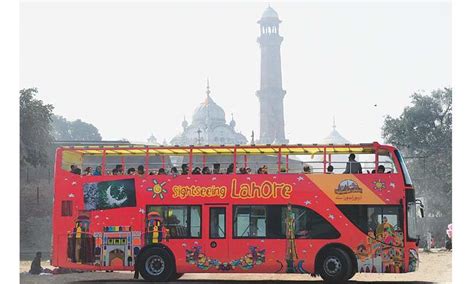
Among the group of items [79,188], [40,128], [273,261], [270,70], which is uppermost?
[270,70]

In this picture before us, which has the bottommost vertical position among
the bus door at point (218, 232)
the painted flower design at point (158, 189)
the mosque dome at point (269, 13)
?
the bus door at point (218, 232)

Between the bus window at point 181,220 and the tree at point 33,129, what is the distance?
27.9 m

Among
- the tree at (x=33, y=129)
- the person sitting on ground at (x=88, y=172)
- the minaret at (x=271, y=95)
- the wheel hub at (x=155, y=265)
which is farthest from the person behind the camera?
the minaret at (x=271, y=95)

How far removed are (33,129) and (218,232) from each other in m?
30.8

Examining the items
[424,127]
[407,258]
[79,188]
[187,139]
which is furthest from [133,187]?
[187,139]

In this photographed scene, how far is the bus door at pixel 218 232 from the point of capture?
81.1 ft

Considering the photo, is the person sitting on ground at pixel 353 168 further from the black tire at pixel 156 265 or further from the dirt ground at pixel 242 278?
the black tire at pixel 156 265

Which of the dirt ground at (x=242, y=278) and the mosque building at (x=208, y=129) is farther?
the mosque building at (x=208, y=129)

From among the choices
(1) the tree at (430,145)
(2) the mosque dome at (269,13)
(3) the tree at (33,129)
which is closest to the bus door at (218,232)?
(3) the tree at (33,129)

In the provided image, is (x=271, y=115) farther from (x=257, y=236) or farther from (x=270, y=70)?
(x=257, y=236)

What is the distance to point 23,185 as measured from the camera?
55.1 m

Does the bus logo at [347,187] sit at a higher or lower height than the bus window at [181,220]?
higher

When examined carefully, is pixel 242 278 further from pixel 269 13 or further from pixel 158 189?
pixel 269 13

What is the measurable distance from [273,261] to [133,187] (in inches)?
172
